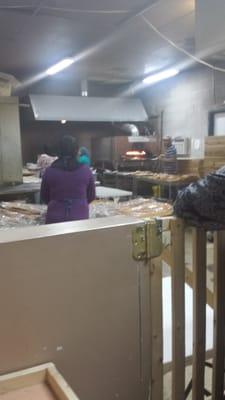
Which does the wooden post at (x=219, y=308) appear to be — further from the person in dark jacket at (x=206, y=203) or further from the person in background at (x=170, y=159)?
the person in background at (x=170, y=159)

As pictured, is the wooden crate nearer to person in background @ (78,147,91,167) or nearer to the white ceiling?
person in background @ (78,147,91,167)

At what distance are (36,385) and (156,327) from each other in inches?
16.8

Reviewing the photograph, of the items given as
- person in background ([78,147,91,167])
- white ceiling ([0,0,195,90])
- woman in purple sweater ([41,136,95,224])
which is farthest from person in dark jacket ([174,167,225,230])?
white ceiling ([0,0,195,90])

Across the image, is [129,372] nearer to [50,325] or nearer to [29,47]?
[50,325]

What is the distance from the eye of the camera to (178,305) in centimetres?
127

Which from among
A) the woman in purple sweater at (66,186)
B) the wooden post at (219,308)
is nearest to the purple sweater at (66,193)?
the woman in purple sweater at (66,186)

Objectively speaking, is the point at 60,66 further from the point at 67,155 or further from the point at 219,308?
the point at 219,308

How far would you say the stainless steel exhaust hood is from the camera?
299 inches

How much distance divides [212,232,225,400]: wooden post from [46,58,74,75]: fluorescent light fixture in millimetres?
5371

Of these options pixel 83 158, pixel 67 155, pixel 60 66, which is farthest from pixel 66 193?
pixel 60 66

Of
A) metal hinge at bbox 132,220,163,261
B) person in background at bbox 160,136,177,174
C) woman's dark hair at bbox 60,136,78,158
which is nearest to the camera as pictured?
metal hinge at bbox 132,220,163,261

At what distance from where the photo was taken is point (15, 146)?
14.2 feet

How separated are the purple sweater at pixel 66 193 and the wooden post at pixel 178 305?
1.69m

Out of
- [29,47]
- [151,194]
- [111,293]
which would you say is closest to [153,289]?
[111,293]
